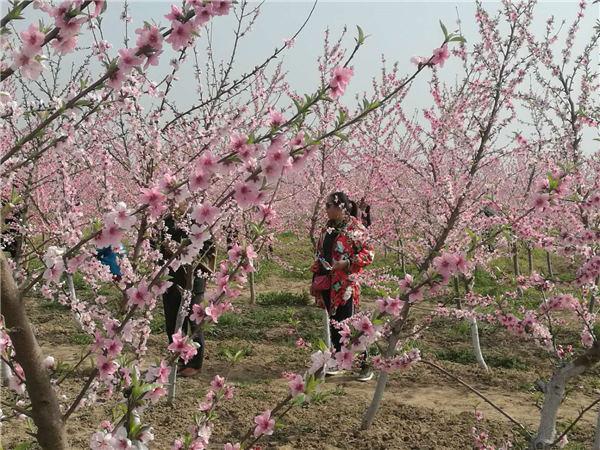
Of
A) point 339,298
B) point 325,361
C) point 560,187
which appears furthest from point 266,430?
point 339,298

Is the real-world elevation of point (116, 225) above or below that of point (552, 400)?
above

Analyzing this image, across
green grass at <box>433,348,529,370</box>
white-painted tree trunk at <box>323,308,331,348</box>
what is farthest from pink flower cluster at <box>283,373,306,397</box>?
green grass at <box>433,348,529,370</box>

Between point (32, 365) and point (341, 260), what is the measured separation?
163 inches

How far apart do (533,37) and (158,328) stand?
20.5ft

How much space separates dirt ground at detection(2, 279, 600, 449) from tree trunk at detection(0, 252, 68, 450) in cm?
180

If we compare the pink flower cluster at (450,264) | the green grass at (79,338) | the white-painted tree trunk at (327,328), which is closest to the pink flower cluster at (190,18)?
the pink flower cluster at (450,264)

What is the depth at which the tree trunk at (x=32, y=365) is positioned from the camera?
55.6 inches

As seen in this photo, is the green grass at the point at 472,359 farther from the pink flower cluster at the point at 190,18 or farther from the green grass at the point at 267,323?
the pink flower cluster at the point at 190,18

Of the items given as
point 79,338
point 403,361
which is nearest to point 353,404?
point 403,361

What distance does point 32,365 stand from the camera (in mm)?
1488

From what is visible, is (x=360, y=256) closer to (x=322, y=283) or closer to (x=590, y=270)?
(x=322, y=283)

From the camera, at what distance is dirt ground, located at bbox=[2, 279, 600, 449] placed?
168 inches

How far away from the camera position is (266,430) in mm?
1994

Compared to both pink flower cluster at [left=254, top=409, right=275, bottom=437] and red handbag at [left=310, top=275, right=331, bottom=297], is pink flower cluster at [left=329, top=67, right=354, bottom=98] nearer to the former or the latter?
pink flower cluster at [left=254, top=409, right=275, bottom=437]
